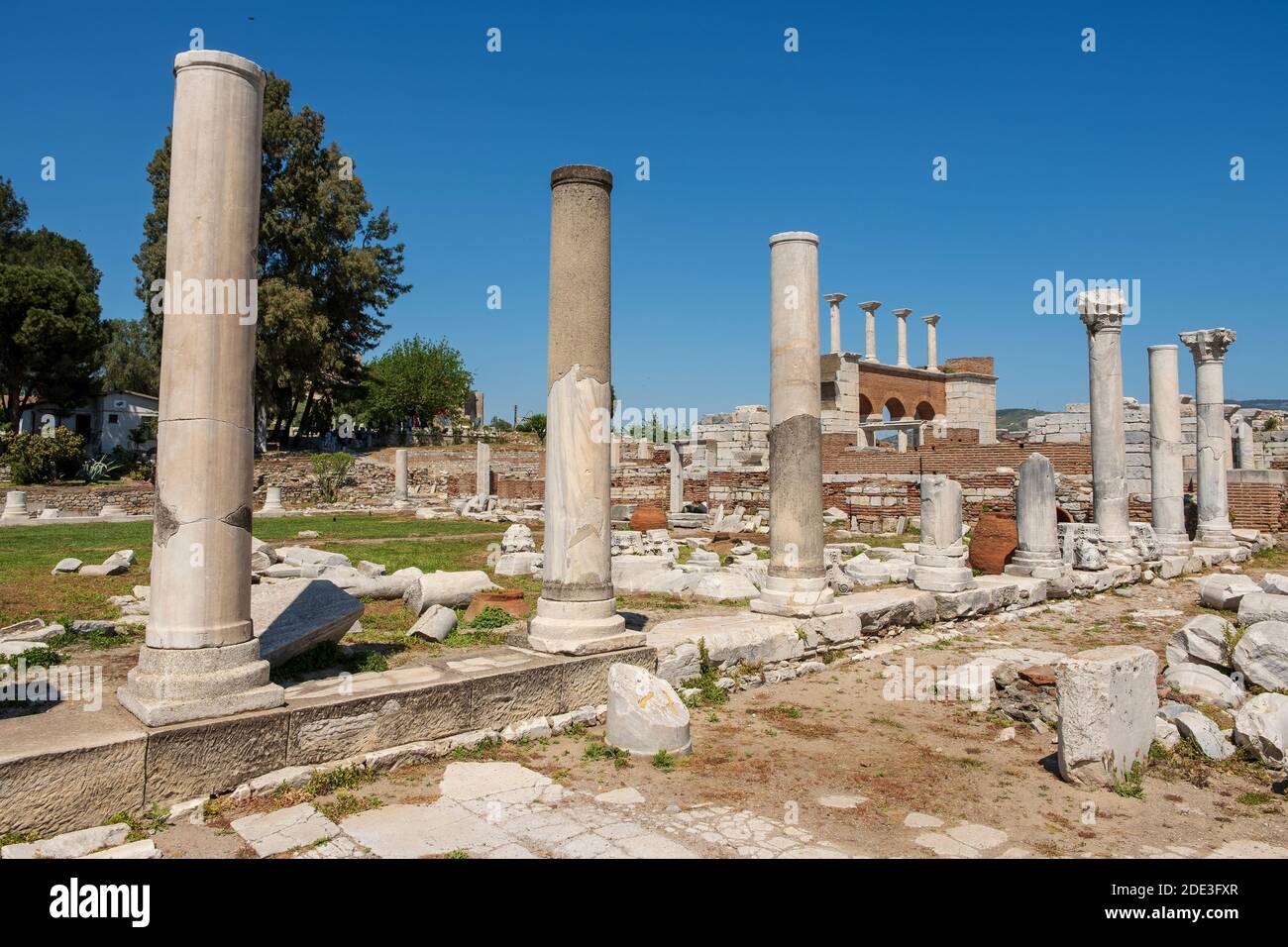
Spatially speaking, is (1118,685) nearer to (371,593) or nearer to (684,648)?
(684,648)

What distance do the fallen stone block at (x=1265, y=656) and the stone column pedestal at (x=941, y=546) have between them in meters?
3.80

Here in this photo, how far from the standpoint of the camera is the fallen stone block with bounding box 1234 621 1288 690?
6234 mm

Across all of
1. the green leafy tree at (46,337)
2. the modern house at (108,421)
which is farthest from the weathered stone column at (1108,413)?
the modern house at (108,421)

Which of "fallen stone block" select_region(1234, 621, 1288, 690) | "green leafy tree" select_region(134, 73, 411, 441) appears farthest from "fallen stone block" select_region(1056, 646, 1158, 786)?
"green leafy tree" select_region(134, 73, 411, 441)

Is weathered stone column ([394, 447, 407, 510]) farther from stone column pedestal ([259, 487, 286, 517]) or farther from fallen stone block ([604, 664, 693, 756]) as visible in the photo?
fallen stone block ([604, 664, 693, 756])

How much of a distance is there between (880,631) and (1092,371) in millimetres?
7939

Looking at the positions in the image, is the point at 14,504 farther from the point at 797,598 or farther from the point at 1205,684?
the point at 1205,684

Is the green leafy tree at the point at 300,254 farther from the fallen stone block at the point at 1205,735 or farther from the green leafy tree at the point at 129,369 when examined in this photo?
the fallen stone block at the point at 1205,735

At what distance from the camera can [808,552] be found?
28.0 feet

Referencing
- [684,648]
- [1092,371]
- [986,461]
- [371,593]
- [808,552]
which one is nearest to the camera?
[684,648]

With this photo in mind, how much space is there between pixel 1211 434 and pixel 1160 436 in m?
1.90

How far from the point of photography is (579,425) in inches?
250

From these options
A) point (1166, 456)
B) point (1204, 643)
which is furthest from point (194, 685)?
A: point (1166, 456)

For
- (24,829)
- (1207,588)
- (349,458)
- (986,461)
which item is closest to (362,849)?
(24,829)
